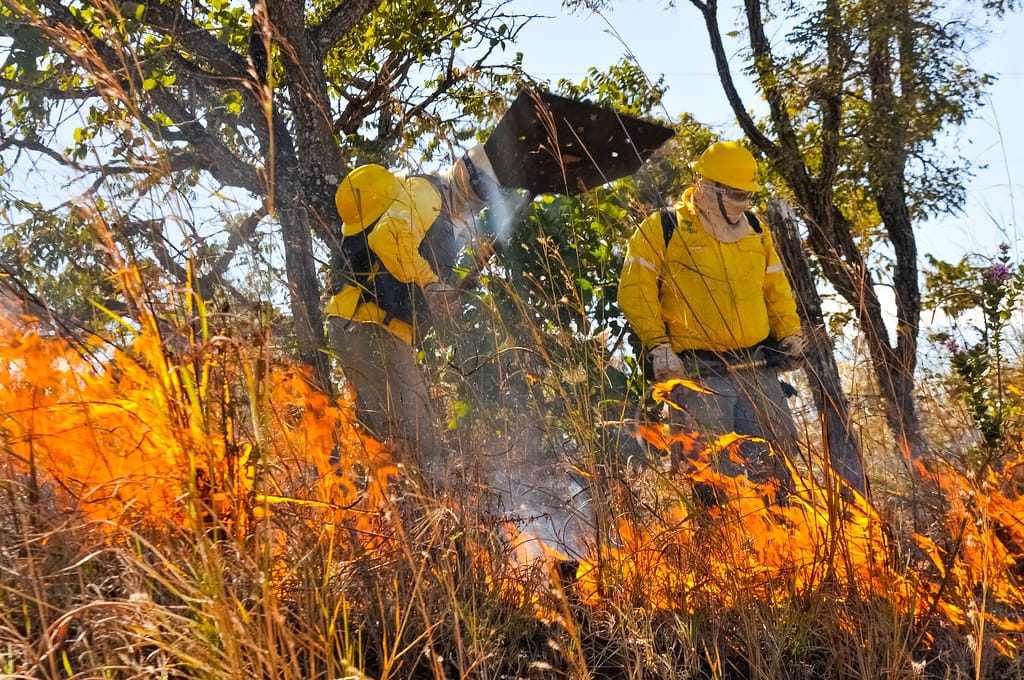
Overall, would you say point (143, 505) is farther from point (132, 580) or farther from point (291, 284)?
point (291, 284)

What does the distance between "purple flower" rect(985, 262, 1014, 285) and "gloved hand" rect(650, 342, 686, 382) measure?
3.56ft

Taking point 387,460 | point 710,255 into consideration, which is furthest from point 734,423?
point 387,460

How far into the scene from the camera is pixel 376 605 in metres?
2.00

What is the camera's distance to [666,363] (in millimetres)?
3707

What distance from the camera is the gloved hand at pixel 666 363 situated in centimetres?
365

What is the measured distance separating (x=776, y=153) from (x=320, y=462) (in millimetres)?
7015

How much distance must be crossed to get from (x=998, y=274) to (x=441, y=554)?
234cm

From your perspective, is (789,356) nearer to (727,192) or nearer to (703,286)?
(703,286)

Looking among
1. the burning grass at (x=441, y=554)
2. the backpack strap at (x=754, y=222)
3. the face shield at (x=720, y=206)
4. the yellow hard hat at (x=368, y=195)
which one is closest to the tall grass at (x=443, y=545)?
the burning grass at (x=441, y=554)

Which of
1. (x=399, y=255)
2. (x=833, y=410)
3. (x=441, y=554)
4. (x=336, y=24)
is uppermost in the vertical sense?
(x=336, y=24)

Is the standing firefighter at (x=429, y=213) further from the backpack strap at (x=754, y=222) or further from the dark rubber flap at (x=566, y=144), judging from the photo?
the backpack strap at (x=754, y=222)

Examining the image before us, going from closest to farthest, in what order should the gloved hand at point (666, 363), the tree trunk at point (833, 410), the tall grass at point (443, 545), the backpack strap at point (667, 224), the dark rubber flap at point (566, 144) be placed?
1. the tall grass at point (443, 545)
2. the tree trunk at point (833, 410)
3. the gloved hand at point (666, 363)
4. the backpack strap at point (667, 224)
5. the dark rubber flap at point (566, 144)

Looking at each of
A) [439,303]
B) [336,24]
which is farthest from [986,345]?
[336,24]

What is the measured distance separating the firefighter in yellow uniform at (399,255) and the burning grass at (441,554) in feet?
2.96
